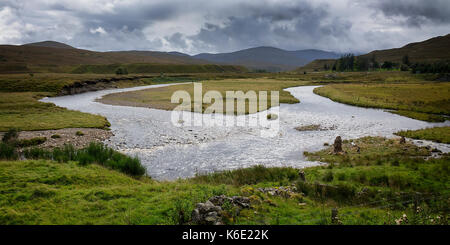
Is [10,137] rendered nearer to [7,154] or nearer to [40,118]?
[7,154]

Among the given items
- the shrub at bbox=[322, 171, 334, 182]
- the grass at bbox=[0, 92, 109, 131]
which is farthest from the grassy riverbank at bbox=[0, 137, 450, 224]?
the grass at bbox=[0, 92, 109, 131]

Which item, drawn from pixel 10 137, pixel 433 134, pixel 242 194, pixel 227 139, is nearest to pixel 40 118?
pixel 10 137

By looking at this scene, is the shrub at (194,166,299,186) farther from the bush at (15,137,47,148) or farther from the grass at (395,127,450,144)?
the grass at (395,127,450,144)

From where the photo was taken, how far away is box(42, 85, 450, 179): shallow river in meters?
23.5

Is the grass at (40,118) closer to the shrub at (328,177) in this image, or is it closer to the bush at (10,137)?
the bush at (10,137)

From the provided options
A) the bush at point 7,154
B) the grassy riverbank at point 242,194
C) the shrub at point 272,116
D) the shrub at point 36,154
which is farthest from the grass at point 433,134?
the bush at point 7,154
